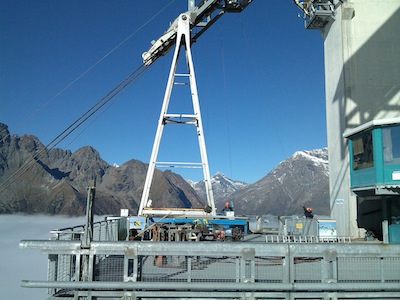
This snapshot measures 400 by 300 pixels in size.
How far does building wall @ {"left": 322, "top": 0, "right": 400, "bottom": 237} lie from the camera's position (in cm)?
2472

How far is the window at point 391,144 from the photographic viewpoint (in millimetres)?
13975

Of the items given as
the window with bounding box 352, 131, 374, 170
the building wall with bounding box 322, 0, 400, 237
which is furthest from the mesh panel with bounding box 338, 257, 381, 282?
the building wall with bounding box 322, 0, 400, 237

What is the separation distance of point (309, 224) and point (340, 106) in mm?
8224

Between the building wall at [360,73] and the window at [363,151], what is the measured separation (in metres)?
8.35

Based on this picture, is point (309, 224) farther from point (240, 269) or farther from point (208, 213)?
point (240, 269)

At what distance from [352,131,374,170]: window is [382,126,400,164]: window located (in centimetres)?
69

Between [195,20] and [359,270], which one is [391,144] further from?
[195,20]

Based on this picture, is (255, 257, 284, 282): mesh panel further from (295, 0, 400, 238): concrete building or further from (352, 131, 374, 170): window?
(295, 0, 400, 238): concrete building

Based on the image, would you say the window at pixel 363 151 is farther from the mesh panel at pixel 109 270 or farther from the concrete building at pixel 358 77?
the mesh panel at pixel 109 270

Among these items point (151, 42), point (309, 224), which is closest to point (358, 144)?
point (309, 224)

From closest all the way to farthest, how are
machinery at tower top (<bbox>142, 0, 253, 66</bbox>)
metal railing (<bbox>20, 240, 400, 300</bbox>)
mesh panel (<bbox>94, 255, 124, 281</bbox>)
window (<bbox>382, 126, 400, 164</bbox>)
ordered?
1. metal railing (<bbox>20, 240, 400, 300</bbox>)
2. mesh panel (<bbox>94, 255, 124, 281</bbox>)
3. window (<bbox>382, 126, 400, 164</bbox>)
4. machinery at tower top (<bbox>142, 0, 253, 66</bbox>)

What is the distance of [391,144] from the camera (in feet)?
46.6

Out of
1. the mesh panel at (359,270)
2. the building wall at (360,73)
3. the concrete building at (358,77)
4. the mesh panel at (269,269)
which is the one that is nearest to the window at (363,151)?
the mesh panel at (359,270)

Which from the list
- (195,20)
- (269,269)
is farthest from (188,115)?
(269,269)
